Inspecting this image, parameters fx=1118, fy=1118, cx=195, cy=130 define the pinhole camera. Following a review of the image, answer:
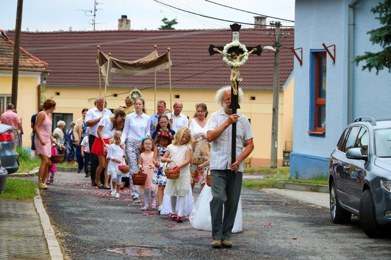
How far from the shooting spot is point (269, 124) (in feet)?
182

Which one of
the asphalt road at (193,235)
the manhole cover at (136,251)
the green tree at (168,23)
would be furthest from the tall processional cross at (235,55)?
the green tree at (168,23)

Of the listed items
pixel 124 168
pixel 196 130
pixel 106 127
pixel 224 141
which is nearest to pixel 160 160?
pixel 196 130

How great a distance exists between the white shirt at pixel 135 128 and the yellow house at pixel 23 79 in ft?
79.7

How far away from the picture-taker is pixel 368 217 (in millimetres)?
13984

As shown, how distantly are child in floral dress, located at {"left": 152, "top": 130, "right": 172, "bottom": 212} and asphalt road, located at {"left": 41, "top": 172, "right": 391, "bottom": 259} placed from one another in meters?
0.46

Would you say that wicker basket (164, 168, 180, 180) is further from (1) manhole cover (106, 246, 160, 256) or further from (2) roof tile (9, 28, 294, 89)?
(2) roof tile (9, 28, 294, 89)

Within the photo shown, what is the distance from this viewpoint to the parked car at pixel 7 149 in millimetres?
17656

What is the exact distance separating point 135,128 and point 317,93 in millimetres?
8419

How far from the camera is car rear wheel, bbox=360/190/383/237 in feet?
Result: 45.6

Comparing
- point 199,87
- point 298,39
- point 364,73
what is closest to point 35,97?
point 199,87

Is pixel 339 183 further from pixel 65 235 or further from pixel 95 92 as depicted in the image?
pixel 95 92

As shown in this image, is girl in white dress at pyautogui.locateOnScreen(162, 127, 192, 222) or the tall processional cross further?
girl in white dress at pyautogui.locateOnScreen(162, 127, 192, 222)

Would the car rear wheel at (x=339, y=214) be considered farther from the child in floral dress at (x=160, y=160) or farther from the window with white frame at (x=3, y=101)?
the window with white frame at (x=3, y=101)

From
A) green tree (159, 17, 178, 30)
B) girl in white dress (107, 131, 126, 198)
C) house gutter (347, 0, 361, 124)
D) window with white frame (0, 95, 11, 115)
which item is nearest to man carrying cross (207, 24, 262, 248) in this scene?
girl in white dress (107, 131, 126, 198)
